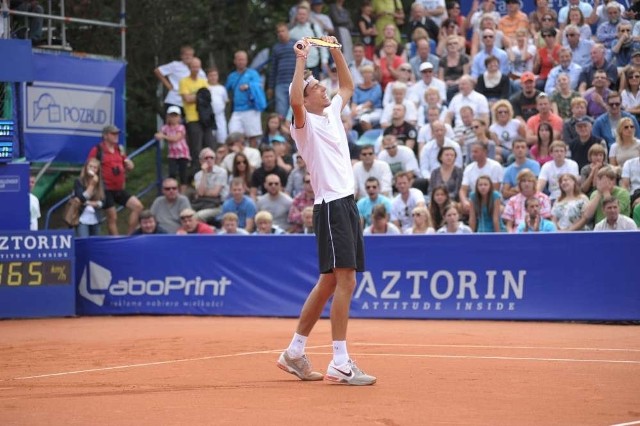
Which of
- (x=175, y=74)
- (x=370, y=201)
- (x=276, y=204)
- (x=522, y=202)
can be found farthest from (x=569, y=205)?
(x=175, y=74)

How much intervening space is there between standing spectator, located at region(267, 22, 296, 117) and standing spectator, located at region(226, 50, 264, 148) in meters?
0.47

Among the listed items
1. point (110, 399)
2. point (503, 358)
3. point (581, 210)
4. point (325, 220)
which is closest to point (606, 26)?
point (581, 210)

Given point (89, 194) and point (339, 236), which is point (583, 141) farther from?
point (339, 236)

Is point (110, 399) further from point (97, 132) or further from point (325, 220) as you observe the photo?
point (97, 132)

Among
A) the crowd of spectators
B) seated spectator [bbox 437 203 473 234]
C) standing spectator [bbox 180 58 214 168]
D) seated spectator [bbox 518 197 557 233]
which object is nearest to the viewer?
seated spectator [bbox 518 197 557 233]

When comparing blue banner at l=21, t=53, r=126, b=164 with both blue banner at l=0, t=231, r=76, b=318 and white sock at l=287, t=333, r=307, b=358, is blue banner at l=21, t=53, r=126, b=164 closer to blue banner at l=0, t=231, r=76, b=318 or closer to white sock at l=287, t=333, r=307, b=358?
blue banner at l=0, t=231, r=76, b=318

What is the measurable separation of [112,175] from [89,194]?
66cm

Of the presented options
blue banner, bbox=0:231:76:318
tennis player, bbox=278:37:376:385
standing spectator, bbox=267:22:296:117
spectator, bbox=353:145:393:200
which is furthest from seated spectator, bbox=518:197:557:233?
tennis player, bbox=278:37:376:385

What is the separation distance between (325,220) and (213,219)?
10.7 meters

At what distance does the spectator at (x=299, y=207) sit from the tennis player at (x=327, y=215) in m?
8.98

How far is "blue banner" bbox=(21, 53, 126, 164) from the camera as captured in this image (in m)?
20.1

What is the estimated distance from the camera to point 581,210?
1588 centimetres

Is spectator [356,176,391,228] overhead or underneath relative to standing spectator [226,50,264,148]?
underneath

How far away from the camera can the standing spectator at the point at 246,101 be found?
70.9 feet
